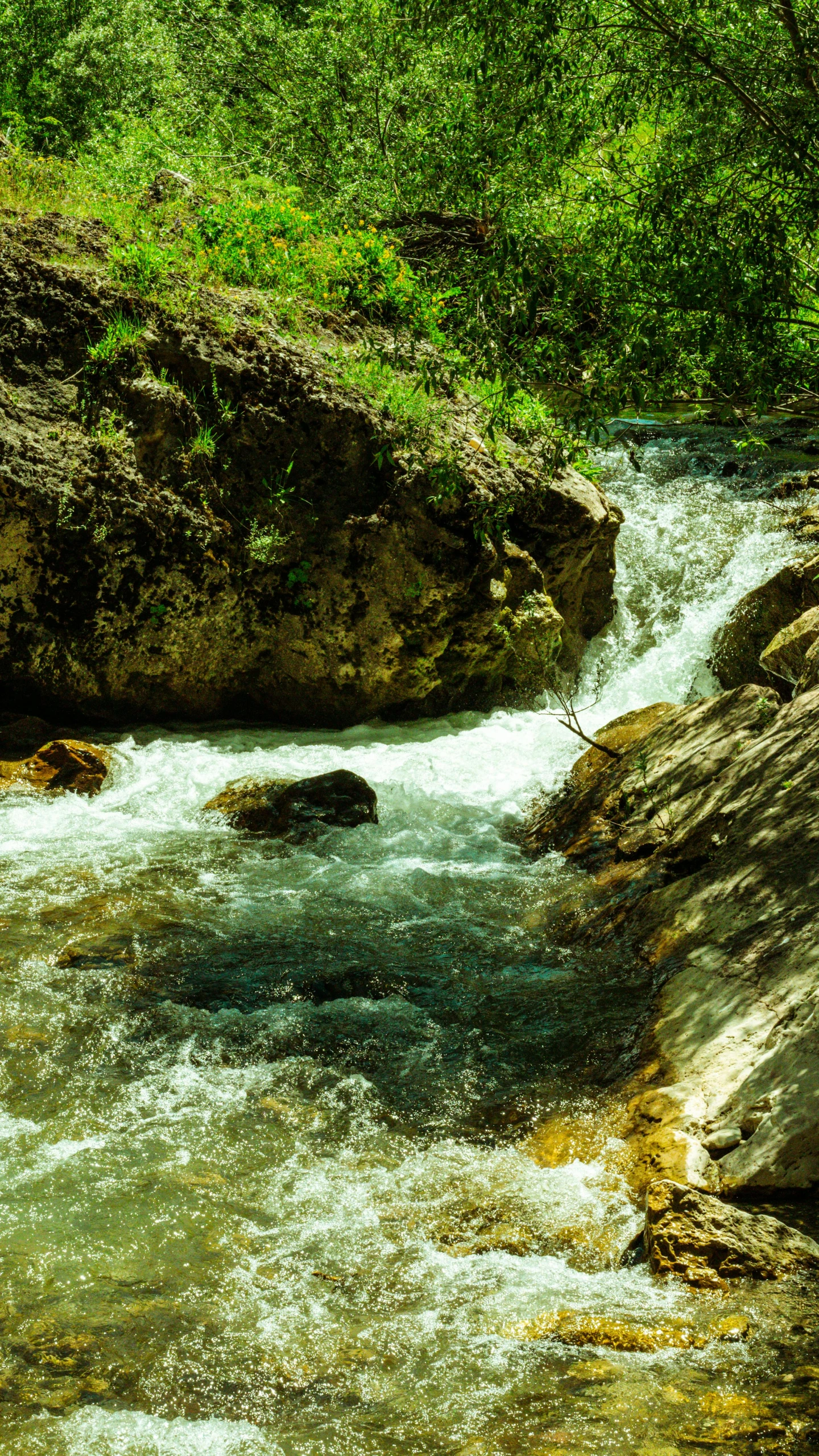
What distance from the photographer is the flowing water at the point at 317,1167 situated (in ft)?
7.93

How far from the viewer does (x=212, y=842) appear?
669 cm

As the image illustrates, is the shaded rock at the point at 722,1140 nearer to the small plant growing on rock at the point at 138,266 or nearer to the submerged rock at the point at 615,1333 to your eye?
the submerged rock at the point at 615,1333

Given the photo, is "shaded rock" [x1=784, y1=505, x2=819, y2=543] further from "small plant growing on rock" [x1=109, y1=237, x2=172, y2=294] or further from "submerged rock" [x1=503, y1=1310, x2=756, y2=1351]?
"submerged rock" [x1=503, y1=1310, x2=756, y2=1351]

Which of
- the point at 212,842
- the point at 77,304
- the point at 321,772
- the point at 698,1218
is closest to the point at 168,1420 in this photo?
the point at 698,1218

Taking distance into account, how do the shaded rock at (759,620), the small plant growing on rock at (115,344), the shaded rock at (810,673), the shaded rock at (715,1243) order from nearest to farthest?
the shaded rock at (715,1243) < the shaded rock at (810,673) < the small plant growing on rock at (115,344) < the shaded rock at (759,620)

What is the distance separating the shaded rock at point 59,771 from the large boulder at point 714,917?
131 inches

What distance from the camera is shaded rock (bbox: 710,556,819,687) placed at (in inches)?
334

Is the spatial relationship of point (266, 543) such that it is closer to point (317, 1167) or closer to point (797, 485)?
point (317, 1167)

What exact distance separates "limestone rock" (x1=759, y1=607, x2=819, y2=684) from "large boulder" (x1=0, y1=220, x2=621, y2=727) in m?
2.23

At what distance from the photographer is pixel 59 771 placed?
7.43 m

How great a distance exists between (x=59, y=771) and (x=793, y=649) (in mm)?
5398

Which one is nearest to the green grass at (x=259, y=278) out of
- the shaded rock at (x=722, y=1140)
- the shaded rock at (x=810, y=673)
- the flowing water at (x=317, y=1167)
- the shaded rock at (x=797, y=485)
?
the shaded rock at (x=810, y=673)

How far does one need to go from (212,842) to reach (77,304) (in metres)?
4.97

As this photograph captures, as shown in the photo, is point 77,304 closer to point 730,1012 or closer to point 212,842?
point 212,842
